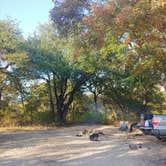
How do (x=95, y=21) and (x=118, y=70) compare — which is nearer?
(x=95, y=21)

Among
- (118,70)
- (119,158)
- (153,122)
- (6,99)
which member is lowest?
(119,158)

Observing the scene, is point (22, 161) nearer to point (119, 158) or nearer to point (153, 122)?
point (119, 158)

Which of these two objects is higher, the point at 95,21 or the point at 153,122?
the point at 95,21

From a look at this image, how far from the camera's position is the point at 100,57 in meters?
24.2

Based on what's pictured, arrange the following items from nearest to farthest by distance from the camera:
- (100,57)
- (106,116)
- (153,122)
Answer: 1. (153,122)
2. (100,57)
3. (106,116)

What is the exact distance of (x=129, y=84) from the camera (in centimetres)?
2488

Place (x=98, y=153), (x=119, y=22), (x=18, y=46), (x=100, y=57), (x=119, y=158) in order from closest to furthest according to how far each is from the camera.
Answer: (x=119, y=22) < (x=119, y=158) < (x=98, y=153) < (x=18, y=46) < (x=100, y=57)

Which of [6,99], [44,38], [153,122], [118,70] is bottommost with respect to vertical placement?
[153,122]

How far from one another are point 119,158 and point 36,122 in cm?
1743

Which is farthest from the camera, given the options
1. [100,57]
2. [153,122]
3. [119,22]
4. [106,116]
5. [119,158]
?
[106,116]

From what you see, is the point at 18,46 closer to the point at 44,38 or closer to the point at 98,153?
the point at 44,38

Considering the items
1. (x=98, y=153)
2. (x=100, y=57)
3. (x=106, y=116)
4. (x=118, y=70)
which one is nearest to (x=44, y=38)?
(x=100, y=57)

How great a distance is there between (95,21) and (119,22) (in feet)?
3.64

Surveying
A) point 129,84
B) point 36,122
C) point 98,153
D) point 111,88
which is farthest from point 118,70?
point 98,153
